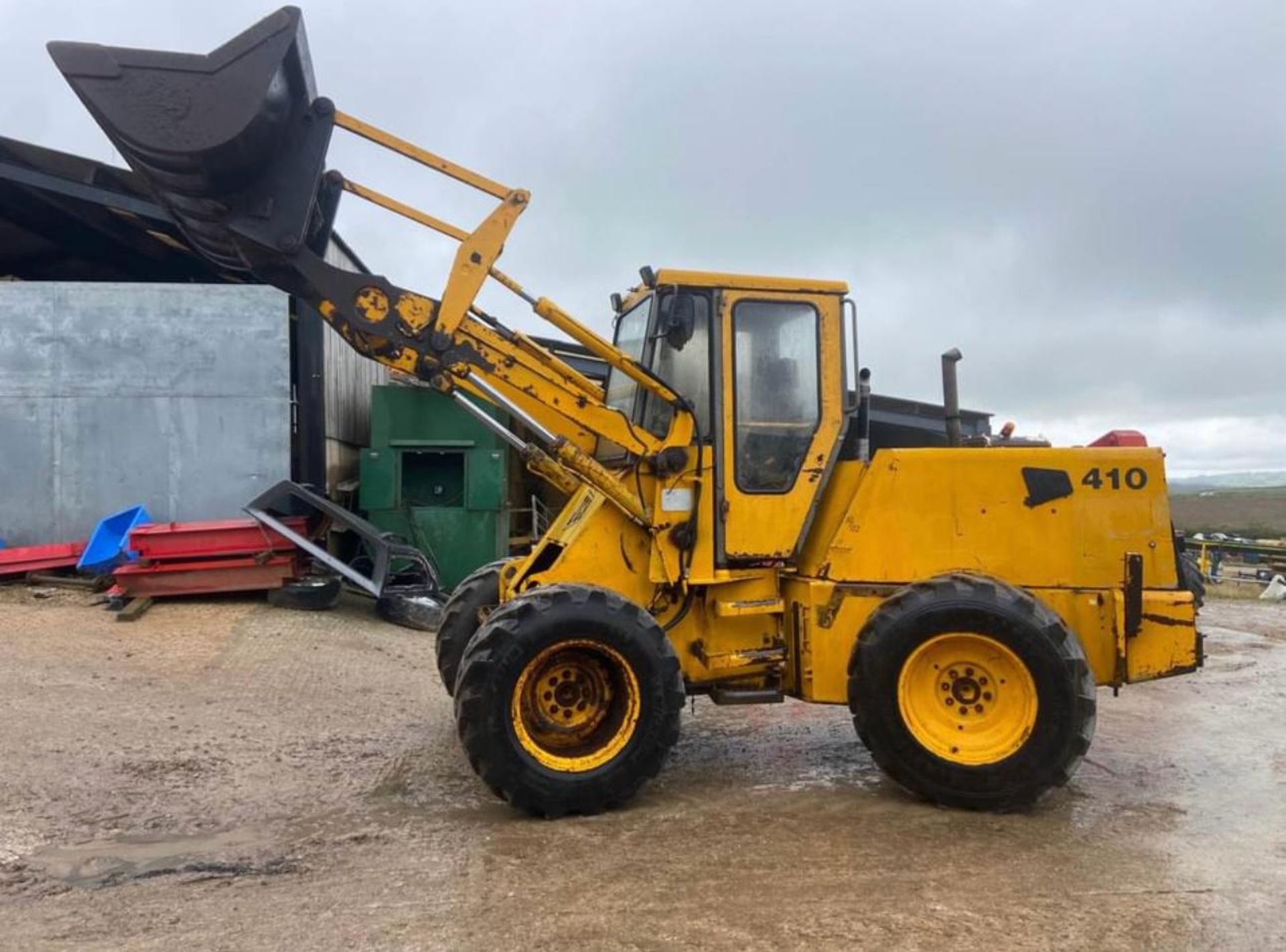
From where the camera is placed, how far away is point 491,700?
4.85m

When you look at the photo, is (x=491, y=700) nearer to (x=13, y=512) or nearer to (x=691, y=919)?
(x=691, y=919)

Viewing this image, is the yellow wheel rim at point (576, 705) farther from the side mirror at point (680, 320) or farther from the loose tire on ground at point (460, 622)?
the side mirror at point (680, 320)

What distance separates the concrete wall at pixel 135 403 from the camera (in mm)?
12094

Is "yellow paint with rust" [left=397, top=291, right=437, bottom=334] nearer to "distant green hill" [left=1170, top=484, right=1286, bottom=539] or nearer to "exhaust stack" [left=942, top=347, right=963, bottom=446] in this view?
"exhaust stack" [left=942, top=347, right=963, bottom=446]

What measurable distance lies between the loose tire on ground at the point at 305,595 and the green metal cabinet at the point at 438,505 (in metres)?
2.27

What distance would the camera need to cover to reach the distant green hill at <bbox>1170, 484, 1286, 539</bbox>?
36.0 meters

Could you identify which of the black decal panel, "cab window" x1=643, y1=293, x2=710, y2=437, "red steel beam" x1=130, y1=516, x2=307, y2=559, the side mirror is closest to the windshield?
"cab window" x1=643, y1=293, x2=710, y2=437

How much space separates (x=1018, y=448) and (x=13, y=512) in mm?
11591

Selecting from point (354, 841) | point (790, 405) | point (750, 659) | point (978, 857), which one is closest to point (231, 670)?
point (354, 841)

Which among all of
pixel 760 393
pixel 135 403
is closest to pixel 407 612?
pixel 135 403

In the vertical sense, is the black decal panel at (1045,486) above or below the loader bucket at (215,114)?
below

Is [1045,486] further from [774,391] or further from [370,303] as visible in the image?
[370,303]

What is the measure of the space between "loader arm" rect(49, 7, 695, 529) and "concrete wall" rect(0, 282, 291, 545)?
6940 mm

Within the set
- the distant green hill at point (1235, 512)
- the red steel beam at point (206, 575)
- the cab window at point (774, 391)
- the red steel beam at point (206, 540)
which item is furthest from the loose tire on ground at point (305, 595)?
the distant green hill at point (1235, 512)
